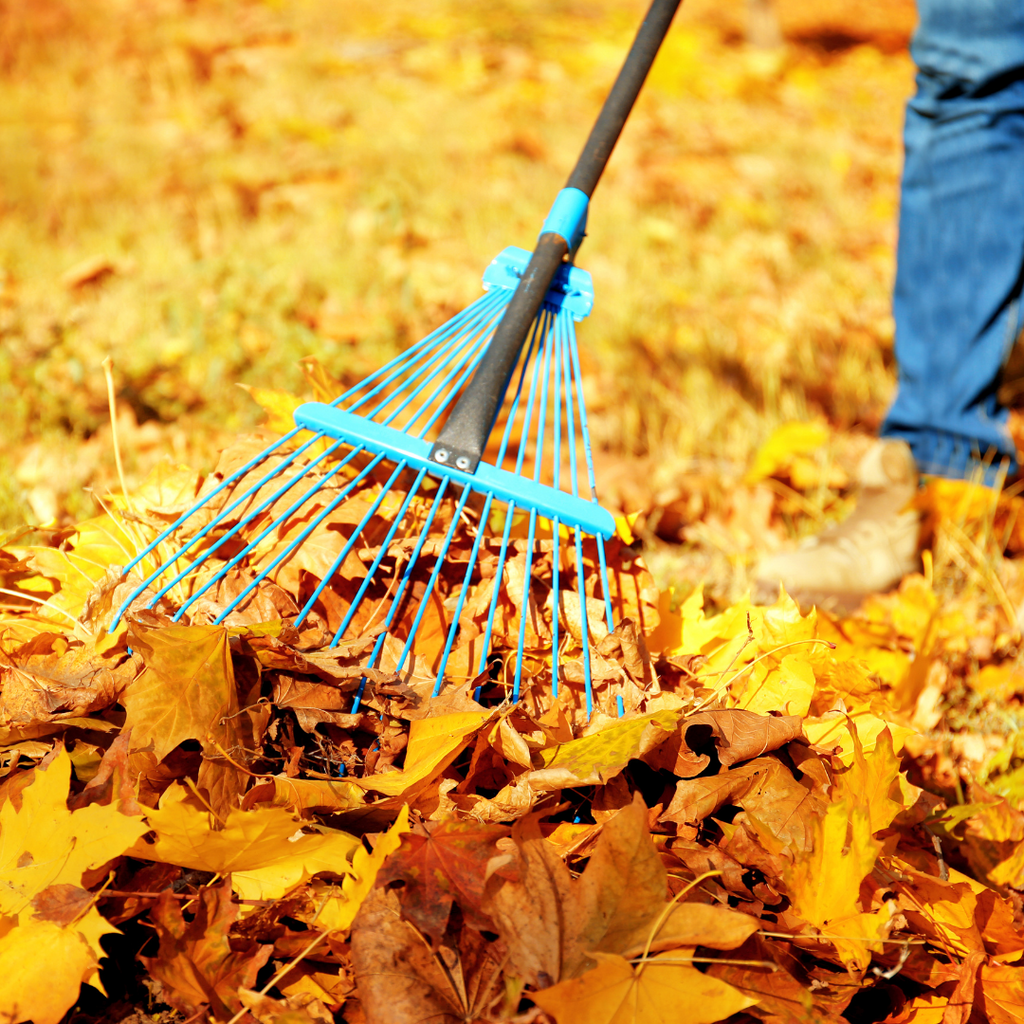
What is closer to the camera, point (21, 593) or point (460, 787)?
point (460, 787)

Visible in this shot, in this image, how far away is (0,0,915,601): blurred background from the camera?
225 centimetres

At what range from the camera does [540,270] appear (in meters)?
1.47

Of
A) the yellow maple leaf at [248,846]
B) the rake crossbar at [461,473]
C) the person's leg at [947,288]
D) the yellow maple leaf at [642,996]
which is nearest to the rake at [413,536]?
the rake crossbar at [461,473]

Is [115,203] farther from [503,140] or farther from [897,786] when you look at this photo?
[897,786]

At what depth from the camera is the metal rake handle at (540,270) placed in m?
1.29

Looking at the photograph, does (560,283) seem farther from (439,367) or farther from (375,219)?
(375,219)

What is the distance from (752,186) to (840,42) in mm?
5258

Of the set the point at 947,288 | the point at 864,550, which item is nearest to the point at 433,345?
the point at 864,550

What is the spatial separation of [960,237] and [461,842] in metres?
1.95

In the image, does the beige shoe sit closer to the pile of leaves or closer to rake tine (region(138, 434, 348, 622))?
the pile of leaves

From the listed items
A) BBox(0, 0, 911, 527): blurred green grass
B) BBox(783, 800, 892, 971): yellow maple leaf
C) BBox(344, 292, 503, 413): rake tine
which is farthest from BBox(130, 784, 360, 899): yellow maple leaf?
BBox(0, 0, 911, 527): blurred green grass

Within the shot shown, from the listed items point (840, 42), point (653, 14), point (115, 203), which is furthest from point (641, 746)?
point (840, 42)

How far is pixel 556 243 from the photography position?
1506 millimetres

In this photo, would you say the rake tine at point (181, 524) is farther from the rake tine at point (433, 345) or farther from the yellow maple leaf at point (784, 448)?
the yellow maple leaf at point (784, 448)
